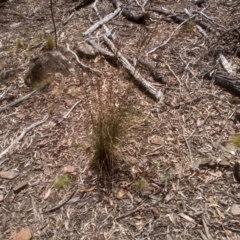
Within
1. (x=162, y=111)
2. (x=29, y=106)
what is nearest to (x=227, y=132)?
(x=162, y=111)

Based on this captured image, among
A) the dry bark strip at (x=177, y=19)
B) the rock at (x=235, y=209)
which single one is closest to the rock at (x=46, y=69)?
the dry bark strip at (x=177, y=19)

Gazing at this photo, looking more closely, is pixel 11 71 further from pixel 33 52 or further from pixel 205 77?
pixel 205 77

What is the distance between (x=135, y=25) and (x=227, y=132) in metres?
2.02

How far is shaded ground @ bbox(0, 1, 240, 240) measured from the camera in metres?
1.94

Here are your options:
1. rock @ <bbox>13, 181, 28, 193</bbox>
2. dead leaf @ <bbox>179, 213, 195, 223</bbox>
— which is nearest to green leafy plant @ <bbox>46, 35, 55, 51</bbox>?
rock @ <bbox>13, 181, 28, 193</bbox>

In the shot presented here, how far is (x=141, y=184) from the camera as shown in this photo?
211 centimetres

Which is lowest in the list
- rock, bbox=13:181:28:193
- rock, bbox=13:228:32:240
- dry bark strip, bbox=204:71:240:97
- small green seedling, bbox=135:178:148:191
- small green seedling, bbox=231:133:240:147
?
small green seedling, bbox=231:133:240:147

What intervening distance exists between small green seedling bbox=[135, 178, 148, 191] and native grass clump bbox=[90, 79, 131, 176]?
0.60 ft

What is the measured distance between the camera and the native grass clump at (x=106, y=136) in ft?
6.53

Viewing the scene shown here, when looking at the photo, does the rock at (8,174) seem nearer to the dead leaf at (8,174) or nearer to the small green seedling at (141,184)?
the dead leaf at (8,174)

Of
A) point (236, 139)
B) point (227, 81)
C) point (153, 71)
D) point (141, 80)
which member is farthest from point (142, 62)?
point (236, 139)

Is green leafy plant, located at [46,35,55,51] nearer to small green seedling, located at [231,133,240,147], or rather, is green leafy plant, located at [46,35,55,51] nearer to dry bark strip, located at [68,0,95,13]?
dry bark strip, located at [68,0,95,13]

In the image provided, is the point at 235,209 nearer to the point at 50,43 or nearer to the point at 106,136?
the point at 106,136

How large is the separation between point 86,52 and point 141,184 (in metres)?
1.73
